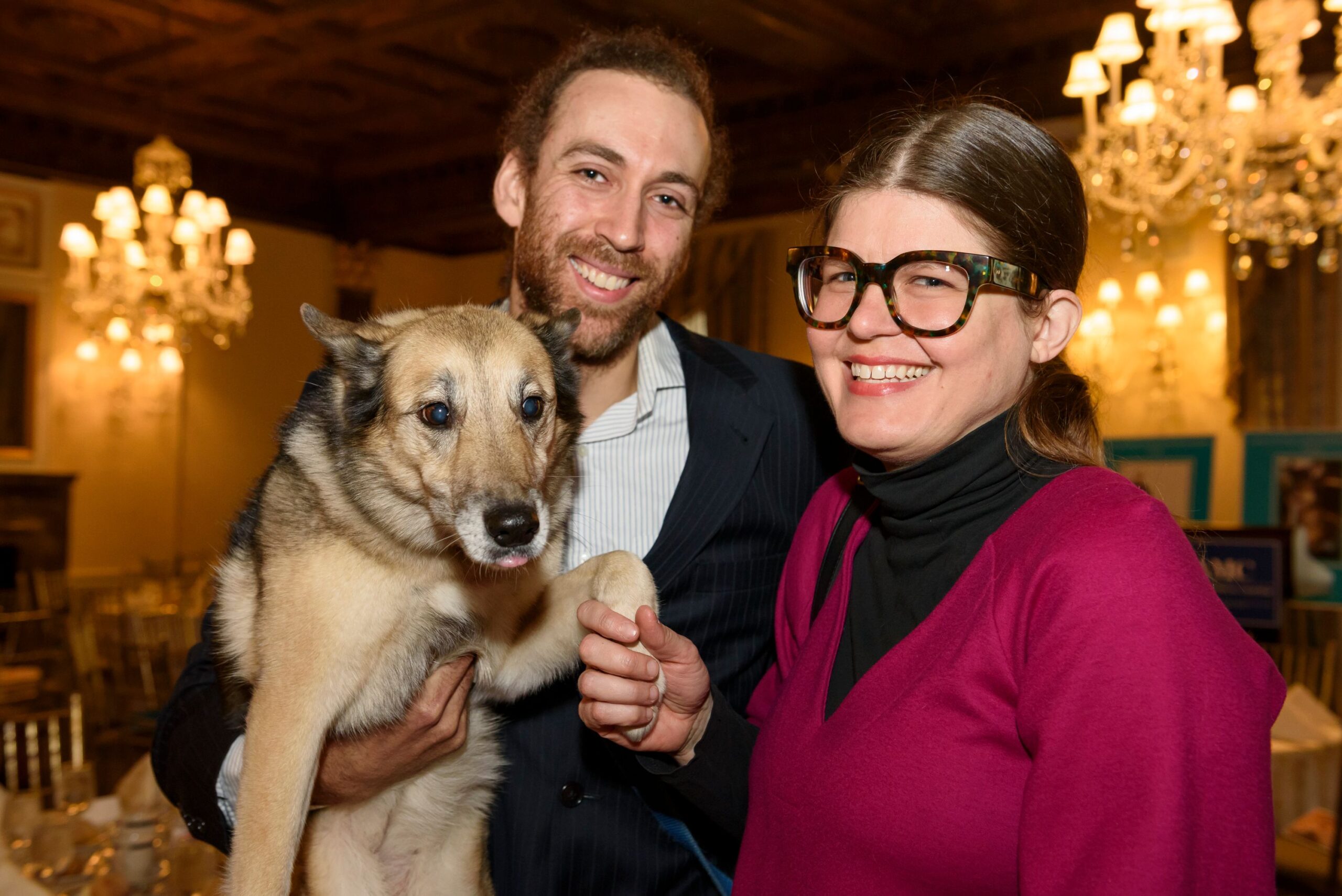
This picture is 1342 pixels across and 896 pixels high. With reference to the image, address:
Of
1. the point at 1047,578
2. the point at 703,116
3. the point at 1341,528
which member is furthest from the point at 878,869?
the point at 1341,528

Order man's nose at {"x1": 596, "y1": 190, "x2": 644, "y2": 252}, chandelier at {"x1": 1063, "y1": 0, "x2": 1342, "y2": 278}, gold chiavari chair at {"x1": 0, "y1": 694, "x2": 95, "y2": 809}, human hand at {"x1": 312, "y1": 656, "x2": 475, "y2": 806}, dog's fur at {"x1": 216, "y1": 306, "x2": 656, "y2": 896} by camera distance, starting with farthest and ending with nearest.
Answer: chandelier at {"x1": 1063, "y1": 0, "x2": 1342, "y2": 278} → gold chiavari chair at {"x1": 0, "y1": 694, "x2": 95, "y2": 809} → man's nose at {"x1": 596, "y1": 190, "x2": 644, "y2": 252} → human hand at {"x1": 312, "y1": 656, "x2": 475, "y2": 806} → dog's fur at {"x1": 216, "y1": 306, "x2": 656, "y2": 896}

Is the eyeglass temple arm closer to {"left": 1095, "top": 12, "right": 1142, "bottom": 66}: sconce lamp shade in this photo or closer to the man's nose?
the man's nose

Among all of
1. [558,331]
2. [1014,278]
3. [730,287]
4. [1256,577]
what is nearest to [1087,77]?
[1256,577]

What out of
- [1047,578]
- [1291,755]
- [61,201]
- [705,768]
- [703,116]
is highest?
[61,201]

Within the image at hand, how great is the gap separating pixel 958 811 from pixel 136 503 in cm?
1418

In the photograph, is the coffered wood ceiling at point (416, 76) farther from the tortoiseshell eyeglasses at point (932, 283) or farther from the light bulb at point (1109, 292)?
the tortoiseshell eyeglasses at point (932, 283)

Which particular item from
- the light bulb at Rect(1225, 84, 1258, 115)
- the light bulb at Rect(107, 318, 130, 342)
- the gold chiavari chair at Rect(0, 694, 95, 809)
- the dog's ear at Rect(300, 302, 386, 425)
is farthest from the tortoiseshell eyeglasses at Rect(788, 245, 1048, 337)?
the light bulb at Rect(107, 318, 130, 342)

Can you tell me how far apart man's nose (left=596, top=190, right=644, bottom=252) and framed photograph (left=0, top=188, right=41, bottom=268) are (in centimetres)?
1243

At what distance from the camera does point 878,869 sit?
141cm

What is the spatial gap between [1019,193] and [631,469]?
3.95ft

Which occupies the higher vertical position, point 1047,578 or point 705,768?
point 1047,578

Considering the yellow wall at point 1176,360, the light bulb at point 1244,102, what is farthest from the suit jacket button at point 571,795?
the yellow wall at point 1176,360

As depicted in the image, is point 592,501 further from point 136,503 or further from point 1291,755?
point 136,503

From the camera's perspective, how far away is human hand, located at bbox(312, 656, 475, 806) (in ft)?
6.55
